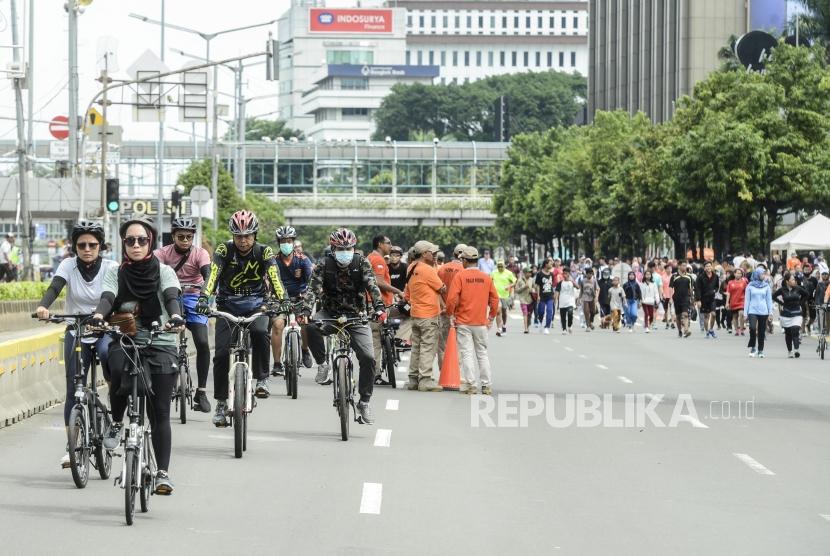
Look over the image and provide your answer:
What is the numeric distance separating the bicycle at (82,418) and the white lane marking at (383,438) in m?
3.39

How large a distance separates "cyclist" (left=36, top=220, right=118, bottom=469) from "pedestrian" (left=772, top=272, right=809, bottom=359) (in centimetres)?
1994

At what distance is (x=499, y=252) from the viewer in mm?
128125

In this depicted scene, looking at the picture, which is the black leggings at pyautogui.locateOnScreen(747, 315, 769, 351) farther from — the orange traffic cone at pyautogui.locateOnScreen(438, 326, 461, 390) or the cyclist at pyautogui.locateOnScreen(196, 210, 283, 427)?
the cyclist at pyautogui.locateOnScreen(196, 210, 283, 427)

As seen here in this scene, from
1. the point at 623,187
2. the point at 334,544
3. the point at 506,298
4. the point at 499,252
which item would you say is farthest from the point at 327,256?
the point at 499,252

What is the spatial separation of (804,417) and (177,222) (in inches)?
288

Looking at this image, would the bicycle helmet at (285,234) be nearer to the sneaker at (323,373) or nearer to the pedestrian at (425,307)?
the pedestrian at (425,307)

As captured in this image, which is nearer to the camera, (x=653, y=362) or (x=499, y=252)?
(x=653, y=362)

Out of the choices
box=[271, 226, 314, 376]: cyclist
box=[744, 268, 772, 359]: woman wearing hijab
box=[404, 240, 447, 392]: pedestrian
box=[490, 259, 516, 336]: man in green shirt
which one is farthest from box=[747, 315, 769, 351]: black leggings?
box=[271, 226, 314, 376]: cyclist

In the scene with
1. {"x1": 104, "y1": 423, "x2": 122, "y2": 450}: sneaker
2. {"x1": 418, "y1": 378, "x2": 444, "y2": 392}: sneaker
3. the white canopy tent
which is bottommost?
{"x1": 418, "y1": 378, "x2": 444, "y2": 392}: sneaker

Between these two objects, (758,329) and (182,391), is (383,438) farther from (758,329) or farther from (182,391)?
(758,329)

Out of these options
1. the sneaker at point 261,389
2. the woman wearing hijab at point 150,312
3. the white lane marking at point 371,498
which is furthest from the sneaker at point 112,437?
the sneaker at point 261,389

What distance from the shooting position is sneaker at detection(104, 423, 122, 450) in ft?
34.7

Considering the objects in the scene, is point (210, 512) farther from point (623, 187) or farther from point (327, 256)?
point (623, 187)

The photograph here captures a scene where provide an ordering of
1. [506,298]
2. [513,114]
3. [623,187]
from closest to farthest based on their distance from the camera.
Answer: [506,298]
[623,187]
[513,114]
